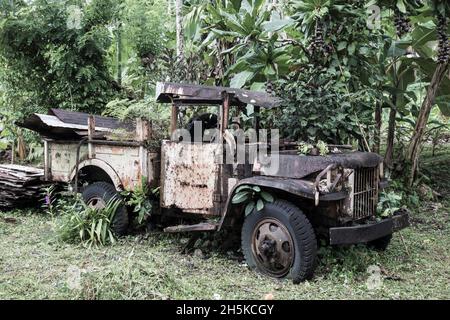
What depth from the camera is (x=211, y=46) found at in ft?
28.5

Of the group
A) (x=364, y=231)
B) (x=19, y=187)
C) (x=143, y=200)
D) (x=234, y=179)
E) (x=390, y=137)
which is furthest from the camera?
A: (x=390, y=137)

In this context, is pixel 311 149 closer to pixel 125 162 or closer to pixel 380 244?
pixel 380 244

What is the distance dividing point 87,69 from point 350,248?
20.0 ft

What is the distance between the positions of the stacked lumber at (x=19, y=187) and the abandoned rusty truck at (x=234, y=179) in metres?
1.05

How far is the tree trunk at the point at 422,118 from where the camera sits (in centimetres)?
739

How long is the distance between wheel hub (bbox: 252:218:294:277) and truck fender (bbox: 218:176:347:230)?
1.17 ft

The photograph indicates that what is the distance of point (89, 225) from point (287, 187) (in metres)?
2.70

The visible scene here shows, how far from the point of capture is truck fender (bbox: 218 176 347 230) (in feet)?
14.6

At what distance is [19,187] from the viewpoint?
760cm

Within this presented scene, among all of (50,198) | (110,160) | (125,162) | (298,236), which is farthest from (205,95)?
(50,198)

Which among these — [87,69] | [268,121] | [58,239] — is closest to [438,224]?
[268,121]
